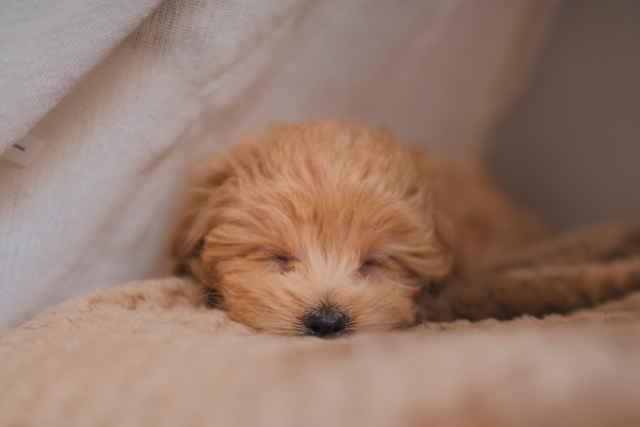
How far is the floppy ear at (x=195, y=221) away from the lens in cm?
152

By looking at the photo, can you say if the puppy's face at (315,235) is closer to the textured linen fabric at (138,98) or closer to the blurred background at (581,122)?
the textured linen fabric at (138,98)

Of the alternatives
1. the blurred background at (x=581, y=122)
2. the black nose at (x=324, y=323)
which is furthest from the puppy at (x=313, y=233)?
the blurred background at (x=581, y=122)

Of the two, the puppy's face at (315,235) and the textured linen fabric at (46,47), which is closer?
the textured linen fabric at (46,47)

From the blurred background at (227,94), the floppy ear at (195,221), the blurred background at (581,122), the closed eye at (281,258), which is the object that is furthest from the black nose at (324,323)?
the blurred background at (581,122)

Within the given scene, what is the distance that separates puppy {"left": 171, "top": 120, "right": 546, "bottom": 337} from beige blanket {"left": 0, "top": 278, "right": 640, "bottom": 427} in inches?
11.0

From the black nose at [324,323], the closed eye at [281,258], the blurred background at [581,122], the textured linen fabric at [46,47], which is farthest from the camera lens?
the blurred background at [581,122]

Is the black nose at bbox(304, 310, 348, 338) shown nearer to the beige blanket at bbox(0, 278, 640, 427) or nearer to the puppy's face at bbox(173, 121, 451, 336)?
the puppy's face at bbox(173, 121, 451, 336)

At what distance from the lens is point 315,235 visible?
139 centimetres

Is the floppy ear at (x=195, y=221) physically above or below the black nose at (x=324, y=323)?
above

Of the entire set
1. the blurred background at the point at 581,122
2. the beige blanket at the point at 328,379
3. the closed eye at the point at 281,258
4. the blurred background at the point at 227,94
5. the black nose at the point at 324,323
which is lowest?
the beige blanket at the point at 328,379

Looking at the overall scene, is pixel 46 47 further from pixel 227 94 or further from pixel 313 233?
pixel 313 233

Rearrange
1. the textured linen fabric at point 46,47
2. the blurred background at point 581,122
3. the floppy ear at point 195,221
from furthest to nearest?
the blurred background at point 581,122, the floppy ear at point 195,221, the textured linen fabric at point 46,47

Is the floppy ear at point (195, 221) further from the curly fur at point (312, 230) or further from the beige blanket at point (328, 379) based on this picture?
the beige blanket at point (328, 379)

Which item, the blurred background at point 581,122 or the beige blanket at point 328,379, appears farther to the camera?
the blurred background at point 581,122
